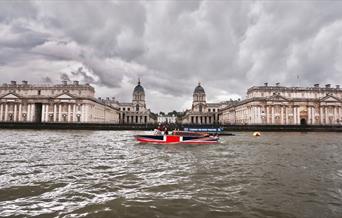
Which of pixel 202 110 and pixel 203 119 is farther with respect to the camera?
pixel 202 110

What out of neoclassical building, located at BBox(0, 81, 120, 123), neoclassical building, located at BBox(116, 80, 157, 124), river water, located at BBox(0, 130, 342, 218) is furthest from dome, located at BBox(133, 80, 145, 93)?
river water, located at BBox(0, 130, 342, 218)

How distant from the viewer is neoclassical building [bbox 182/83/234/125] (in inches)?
5856

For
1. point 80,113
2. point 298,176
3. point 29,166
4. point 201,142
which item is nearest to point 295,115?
point 201,142

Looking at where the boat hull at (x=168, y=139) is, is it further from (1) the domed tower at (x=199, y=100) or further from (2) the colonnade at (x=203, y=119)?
(1) the domed tower at (x=199, y=100)

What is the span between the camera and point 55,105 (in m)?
92.6

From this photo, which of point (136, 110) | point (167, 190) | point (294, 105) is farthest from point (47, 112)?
point (167, 190)

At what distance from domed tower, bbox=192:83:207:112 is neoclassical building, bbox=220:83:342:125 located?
55.6m

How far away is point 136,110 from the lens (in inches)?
5940

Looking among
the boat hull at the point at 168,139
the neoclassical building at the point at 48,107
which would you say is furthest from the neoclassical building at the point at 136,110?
the boat hull at the point at 168,139

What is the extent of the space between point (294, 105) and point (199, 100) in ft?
225

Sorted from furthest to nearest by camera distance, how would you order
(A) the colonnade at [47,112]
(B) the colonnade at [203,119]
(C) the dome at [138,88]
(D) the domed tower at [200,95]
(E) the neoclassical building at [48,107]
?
(C) the dome at [138,88]
(D) the domed tower at [200,95]
(B) the colonnade at [203,119]
(A) the colonnade at [47,112]
(E) the neoclassical building at [48,107]

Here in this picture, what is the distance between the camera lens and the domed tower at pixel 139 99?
15161 centimetres

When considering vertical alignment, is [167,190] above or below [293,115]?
below

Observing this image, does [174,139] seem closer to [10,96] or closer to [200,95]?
[10,96]
